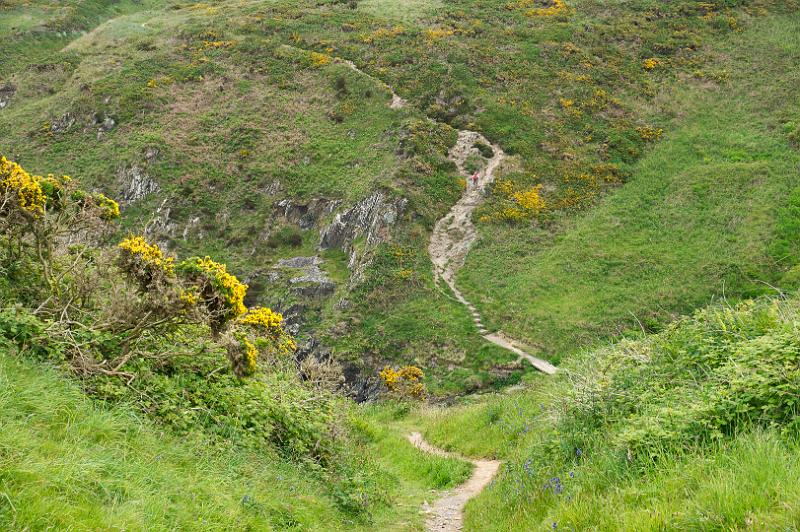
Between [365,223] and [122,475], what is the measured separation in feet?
125

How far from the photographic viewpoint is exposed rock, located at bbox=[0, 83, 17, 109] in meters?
66.5

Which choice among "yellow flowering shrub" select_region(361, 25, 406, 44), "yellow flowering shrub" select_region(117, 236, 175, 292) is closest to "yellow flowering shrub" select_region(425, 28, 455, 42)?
"yellow flowering shrub" select_region(361, 25, 406, 44)

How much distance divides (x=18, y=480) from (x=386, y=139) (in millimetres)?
48465

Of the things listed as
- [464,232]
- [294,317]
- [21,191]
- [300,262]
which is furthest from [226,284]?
[464,232]

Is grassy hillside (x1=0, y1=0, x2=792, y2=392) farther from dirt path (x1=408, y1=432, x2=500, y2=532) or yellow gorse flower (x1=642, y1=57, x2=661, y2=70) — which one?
dirt path (x1=408, y1=432, x2=500, y2=532)

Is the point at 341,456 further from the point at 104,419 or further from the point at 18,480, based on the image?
the point at 18,480

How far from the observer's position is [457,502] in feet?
32.7

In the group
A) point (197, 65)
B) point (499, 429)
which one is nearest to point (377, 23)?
point (197, 65)

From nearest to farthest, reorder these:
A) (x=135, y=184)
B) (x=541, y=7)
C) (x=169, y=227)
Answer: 1. (x=169, y=227)
2. (x=135, y=184)
3. (x=541, y=7)

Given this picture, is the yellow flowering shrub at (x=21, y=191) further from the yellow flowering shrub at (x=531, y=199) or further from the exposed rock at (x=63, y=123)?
the exposed rock at (x=63, y=123)

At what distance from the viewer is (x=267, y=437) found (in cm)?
804

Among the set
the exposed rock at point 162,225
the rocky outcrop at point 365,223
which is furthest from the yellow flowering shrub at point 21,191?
the exposed rock at point 162,225

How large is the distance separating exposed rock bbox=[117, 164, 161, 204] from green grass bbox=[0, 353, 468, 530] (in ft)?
155

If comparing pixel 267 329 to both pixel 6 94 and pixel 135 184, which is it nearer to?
pixel 135 184
